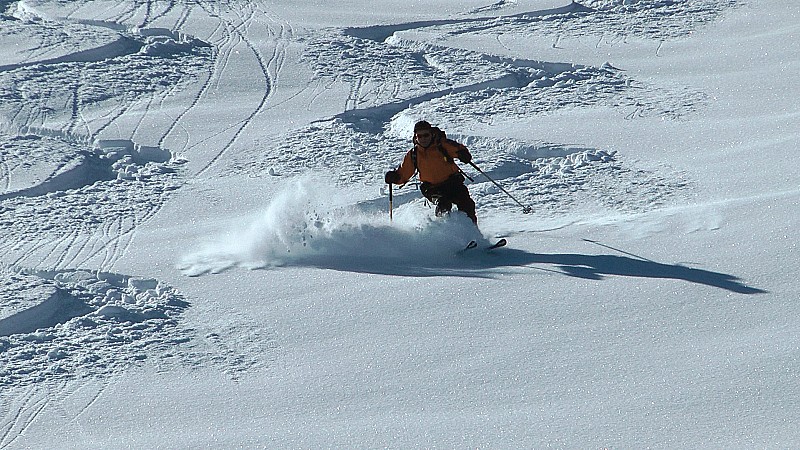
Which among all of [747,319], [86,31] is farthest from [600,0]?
[747,319]

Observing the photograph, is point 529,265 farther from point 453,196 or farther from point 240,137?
point 240,137

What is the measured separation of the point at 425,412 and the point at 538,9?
10.7 meters

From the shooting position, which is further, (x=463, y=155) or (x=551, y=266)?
(x=463, y=155)

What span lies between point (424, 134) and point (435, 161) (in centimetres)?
27

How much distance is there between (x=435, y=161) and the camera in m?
7.83

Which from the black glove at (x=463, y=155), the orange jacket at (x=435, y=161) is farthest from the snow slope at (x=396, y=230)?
the black glove at (x=463, y=155)

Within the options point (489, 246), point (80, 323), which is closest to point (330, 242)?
point (489, 246)

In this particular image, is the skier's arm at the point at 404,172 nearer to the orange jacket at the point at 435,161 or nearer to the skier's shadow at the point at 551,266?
the orange jacket at the point at 435,161

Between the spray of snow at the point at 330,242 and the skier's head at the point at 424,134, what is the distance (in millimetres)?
631

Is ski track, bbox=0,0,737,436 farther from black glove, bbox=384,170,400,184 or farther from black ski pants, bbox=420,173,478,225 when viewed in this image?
black glove, bbox=384,170,400,184

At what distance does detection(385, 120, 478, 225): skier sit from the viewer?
7730mm

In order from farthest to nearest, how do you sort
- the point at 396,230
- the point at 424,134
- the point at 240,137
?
the point at 240,137 → the point at 396,230 → the point at 424,134

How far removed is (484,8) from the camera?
15.2 meters

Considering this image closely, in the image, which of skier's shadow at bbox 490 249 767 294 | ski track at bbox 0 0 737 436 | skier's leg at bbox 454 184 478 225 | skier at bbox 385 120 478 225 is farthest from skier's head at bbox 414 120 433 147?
ski track at bbox 0 0 737 436
